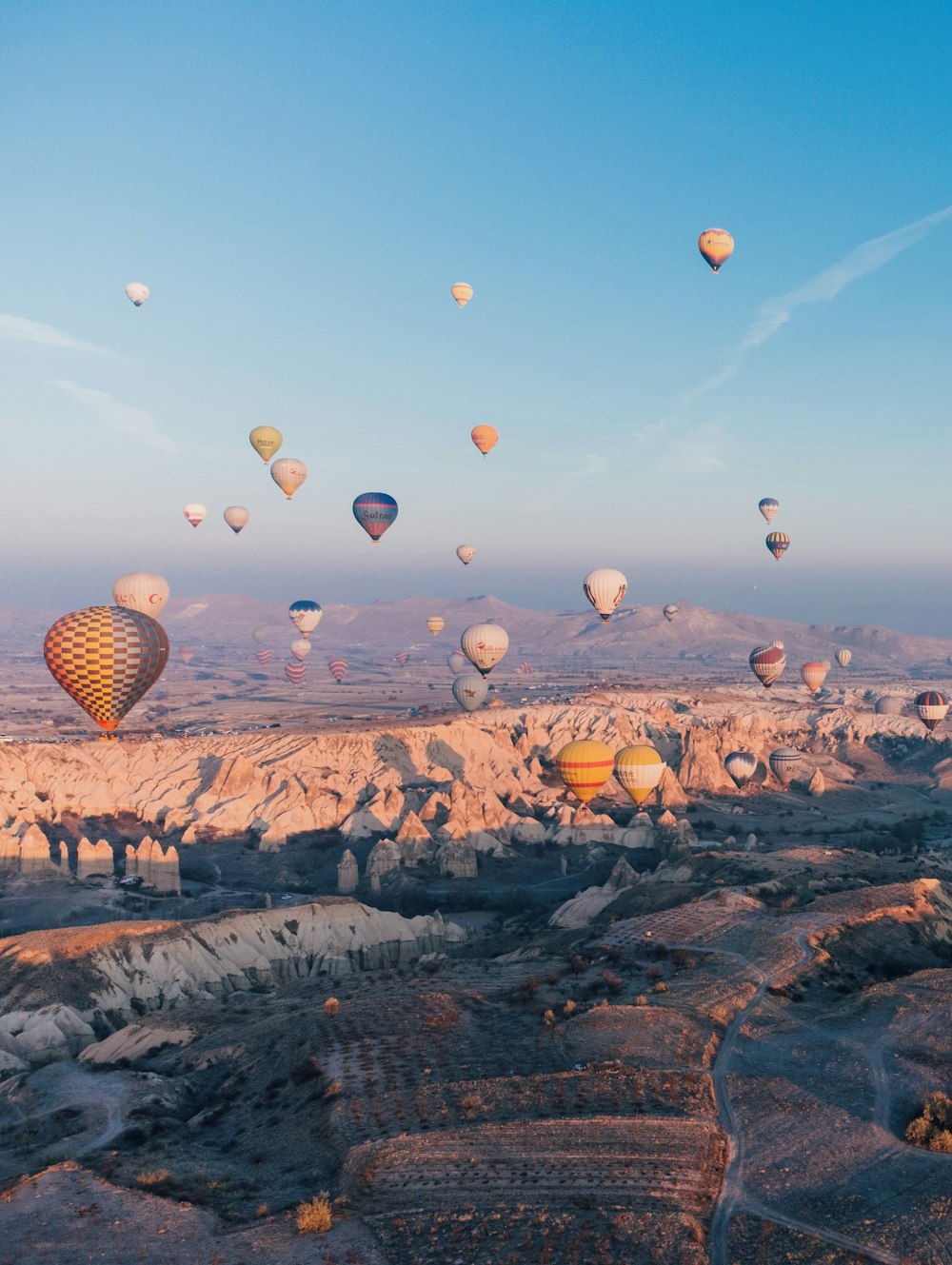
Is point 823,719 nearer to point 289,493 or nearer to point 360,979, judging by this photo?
point 289,493

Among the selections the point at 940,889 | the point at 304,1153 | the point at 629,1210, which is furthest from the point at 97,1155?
the point at 940,889

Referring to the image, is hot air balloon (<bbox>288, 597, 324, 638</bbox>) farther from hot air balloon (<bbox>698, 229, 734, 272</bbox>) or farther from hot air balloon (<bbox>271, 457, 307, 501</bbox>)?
hot air balloon (<bbox>698, 229, 734, 272</bbox>)

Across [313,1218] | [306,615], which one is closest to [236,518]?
[306,615]

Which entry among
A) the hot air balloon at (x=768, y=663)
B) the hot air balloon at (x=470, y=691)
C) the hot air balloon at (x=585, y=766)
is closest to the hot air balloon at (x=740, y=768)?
the hot air balloon at (x=768, y=663)

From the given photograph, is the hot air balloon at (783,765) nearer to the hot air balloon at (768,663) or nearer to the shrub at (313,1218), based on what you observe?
the hot air balloon at (768,663)

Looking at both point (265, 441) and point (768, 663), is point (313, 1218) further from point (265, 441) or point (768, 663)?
point (768, 663)

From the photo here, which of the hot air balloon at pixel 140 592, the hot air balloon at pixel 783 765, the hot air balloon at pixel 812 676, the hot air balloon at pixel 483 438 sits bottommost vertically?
the hot air balloon at pixel 783 765

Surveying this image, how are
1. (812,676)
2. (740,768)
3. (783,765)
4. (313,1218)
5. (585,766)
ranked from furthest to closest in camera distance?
1. (812,676)
2. (783,765)
3. (740,768)
4. (585,766)
5. (313,1218)
